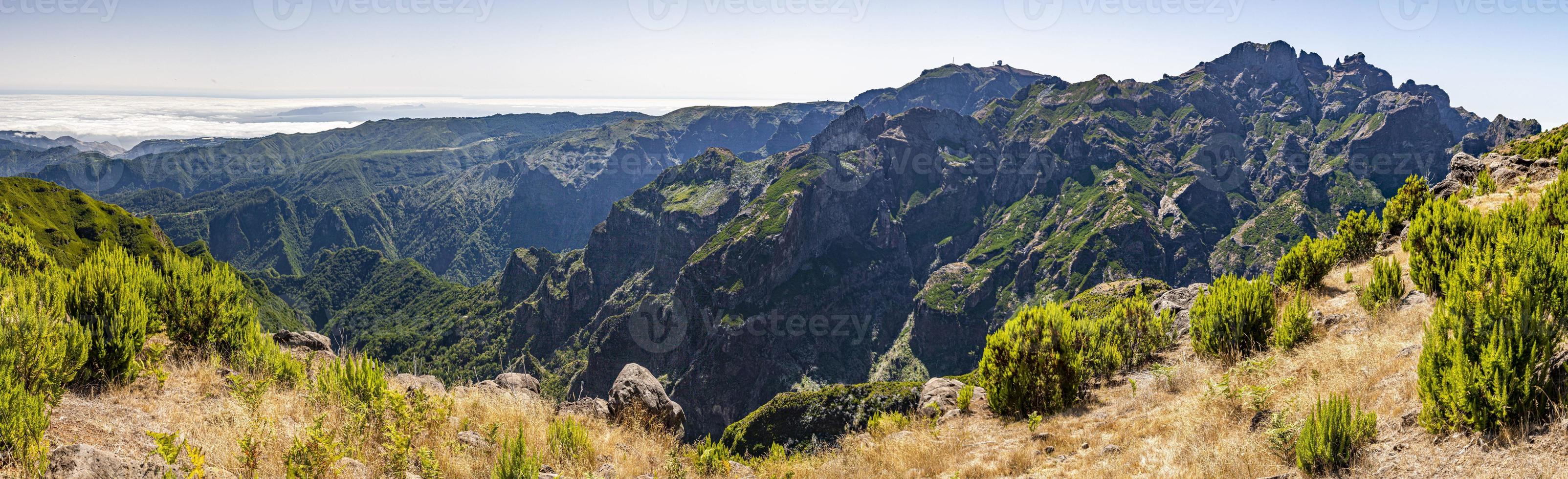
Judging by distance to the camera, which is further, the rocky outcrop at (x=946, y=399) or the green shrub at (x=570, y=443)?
the rocky outcrop at (x=946, y=399)

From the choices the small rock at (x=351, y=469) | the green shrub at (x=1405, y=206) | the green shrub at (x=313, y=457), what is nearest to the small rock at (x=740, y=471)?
the small rock at (x=351, y=469)

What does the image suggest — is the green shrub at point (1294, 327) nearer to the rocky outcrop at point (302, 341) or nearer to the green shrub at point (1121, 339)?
the green shrub at point (1121, 339)

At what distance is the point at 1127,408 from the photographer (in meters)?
12.7

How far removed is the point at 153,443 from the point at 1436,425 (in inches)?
692

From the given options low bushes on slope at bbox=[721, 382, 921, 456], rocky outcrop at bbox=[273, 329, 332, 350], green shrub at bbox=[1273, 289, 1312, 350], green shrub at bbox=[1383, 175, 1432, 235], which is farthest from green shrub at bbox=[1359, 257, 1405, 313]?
rocky outcrop at bbox=[273, 329, 332, 350]

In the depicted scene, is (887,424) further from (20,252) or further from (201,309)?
(20,252)

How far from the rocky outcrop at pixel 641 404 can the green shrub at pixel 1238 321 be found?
1441 cm

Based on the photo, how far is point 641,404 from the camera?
1716cm

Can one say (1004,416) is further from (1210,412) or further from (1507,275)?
(1507,275)

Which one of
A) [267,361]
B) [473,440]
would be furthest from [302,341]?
[473,440]

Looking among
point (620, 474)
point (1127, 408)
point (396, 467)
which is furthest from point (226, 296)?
point (1127, 408)

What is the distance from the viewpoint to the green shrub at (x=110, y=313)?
10570 millimetres

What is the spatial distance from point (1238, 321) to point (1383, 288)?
385cm

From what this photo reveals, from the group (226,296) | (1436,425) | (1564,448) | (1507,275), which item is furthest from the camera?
(226,296)
